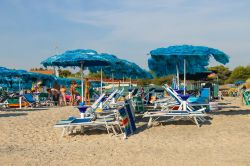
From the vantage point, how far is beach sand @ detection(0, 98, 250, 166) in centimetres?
562

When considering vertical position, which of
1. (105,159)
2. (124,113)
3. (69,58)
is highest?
(69,58)

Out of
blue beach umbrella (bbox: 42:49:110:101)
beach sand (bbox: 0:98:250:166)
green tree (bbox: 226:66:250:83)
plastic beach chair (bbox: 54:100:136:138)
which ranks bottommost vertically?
beach sand (bbox: 0:98:250:166)

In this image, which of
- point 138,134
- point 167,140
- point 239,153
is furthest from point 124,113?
point 239,153

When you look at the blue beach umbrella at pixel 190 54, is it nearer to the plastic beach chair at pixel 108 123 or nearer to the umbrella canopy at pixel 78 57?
the umbrella canopy at pixel 78 57

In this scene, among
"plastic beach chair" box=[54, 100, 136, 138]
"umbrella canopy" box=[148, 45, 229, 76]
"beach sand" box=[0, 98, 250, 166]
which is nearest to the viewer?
"beach sand" box=[0, 98, 250, 166]

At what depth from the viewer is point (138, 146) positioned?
6.93 m

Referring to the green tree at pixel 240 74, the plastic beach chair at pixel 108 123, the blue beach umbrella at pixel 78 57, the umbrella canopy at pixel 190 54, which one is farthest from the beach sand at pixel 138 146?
the green tree at pixel 240 74

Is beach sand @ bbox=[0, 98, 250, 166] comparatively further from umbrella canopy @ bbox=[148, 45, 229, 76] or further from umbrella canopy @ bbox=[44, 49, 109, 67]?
umbrella canopy @ bbox=[148, 45, 229, 76]

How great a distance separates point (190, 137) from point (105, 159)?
2731mm

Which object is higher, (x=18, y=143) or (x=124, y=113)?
(x=124, y=113)

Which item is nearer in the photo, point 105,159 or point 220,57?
point 105,159

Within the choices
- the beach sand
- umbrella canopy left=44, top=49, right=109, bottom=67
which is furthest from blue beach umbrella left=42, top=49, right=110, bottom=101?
the beach sand

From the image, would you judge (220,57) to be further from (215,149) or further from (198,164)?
(198,164)

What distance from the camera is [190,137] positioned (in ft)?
26.1
